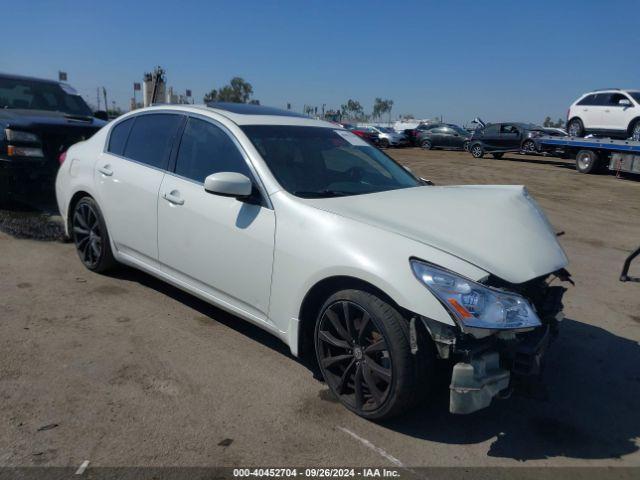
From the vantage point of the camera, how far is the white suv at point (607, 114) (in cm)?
1786

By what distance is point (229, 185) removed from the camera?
3330 millimetres

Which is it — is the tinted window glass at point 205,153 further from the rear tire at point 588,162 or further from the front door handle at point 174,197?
the rear tire at point 588,162

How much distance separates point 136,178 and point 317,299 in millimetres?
2043

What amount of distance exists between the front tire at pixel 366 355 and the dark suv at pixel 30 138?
5.92 metres

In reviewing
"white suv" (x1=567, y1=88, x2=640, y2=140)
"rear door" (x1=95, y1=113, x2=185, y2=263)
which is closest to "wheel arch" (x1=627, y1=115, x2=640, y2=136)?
"white suv" (x1=567, y1=88, x2=640, y2=140)

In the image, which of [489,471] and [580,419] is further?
[580,419]

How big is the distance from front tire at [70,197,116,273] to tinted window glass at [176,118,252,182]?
1227mm

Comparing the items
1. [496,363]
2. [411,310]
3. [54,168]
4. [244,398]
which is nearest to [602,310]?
[496,363]

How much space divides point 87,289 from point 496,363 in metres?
3.61

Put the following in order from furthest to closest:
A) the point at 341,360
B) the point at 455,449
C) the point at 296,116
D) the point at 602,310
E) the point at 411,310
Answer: the point at 602,310 → the point at 296,116 → the point at 341,360 → the point at 455,449 → the point at 411,310

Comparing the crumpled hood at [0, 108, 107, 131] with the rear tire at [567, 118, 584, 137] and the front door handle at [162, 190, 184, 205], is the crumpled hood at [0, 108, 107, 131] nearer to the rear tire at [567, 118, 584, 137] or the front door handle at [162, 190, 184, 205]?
the front door handle at [162, 190, 184, 205]

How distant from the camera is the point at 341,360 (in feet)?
10.2

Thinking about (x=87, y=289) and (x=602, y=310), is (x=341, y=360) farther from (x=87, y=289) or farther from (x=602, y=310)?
(x=602, y=310)

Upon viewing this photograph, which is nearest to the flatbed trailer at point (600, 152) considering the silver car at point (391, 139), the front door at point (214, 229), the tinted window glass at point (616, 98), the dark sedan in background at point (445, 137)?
the tinted window glass at point (616, 98)
